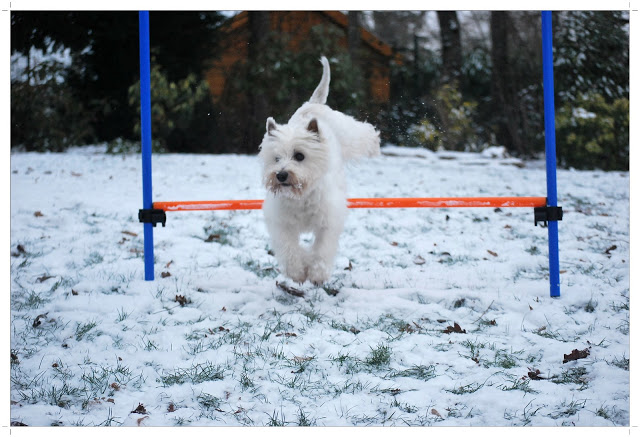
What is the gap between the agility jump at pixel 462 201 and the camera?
346cm

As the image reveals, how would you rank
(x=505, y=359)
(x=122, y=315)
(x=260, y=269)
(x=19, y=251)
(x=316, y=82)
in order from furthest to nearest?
(x=316, y=82), (x=19, y=251), (x=260, y=269), (x=122, y=315), (x=505, y=359)

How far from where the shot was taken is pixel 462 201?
3607 mm

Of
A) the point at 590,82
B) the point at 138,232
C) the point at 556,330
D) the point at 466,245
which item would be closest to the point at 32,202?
the point at 138,232

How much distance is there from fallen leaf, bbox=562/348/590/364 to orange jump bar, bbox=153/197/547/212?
114 cm

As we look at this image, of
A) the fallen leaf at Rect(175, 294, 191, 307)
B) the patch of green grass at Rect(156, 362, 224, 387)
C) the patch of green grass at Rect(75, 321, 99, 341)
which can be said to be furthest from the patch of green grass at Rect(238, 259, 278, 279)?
the patch of green grass at Rect(156, 362, 224, 387)

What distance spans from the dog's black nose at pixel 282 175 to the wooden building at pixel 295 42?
6.55 m


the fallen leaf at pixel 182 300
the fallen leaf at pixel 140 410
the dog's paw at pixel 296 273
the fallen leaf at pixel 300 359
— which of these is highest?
the dog's paw at pixel 296 273

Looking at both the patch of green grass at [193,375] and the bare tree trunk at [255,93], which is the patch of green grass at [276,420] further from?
the bare tree trunk at [255,93]

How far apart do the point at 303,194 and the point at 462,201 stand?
1027 mm

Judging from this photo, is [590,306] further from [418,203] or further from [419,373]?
[419,373]

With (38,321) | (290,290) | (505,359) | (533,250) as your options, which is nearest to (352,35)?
(533,250)

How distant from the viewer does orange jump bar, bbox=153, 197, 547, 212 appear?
3.57 meters

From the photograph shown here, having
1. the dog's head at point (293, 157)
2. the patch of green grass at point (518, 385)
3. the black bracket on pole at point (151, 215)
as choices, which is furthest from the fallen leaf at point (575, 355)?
the black bracket on pole at point (151, 215)

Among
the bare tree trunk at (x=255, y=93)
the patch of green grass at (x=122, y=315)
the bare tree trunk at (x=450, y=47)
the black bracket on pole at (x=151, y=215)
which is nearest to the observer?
the patch of green grass at (x=122, y=315)
